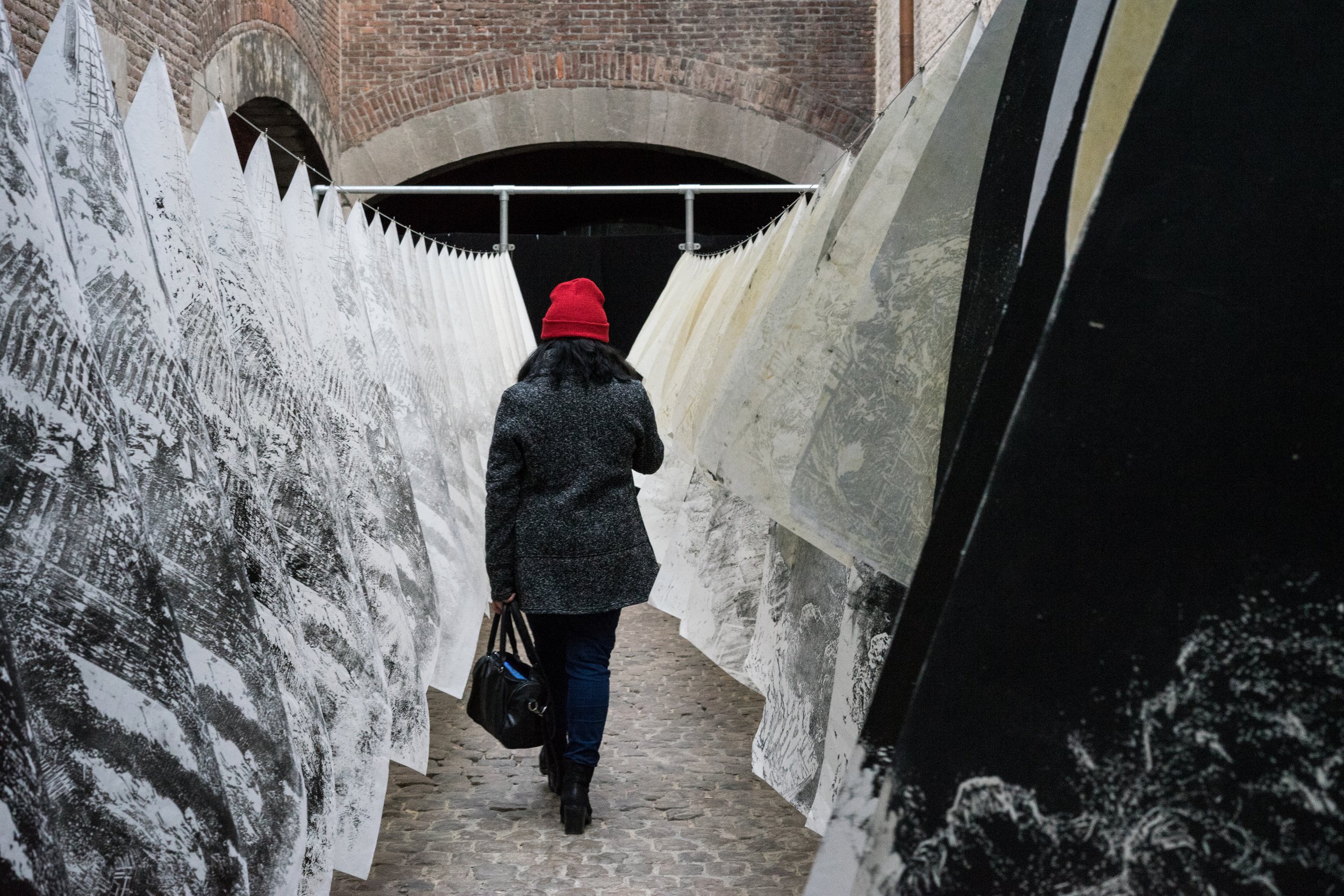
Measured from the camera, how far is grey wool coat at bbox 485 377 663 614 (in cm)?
252

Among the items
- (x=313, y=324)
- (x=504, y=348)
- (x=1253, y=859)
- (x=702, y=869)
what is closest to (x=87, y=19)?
(x=313, y=324)

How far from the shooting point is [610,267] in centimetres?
739

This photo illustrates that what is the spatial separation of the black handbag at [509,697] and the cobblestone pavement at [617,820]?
261 mm

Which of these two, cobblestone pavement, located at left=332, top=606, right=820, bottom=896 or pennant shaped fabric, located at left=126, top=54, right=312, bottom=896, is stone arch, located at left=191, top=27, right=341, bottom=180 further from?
pennant shaped fabric, located at left=126, top=54, right=312, bottom=896

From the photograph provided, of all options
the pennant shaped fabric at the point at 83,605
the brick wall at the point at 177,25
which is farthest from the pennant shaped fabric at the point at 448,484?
the brick wall at the point at 177,25

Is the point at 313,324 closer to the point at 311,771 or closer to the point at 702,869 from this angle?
the point at 311,771

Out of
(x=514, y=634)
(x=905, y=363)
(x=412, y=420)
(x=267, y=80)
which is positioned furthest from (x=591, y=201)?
(x=905, y=363)

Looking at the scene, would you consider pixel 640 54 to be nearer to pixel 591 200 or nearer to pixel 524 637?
pixel 591 200

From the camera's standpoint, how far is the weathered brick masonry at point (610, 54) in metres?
8.88

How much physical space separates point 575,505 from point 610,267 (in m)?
5.03

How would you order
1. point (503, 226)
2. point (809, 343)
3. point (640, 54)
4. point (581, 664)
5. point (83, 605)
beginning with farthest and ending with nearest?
point (640, 54) → point (503, 226) → point (581, 664) → point (809, 343) → point (83, 605)

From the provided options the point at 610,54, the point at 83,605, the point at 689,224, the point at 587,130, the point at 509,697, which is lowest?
the point at 509,697

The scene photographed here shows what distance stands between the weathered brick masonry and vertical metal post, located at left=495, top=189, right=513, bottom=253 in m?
2.67

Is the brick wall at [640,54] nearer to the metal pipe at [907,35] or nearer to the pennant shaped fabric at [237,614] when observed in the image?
the metal pipe at [907,35]
